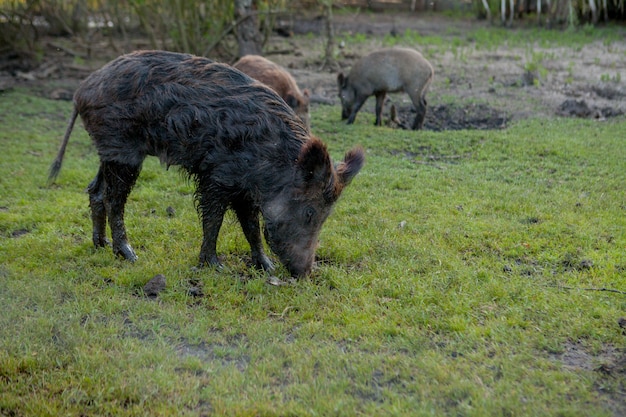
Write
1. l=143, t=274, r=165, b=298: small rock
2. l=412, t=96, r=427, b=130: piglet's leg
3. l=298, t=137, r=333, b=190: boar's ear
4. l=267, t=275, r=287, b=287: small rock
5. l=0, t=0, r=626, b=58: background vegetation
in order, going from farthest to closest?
l=0, t=0, r=626, b=58: background vegetation → l=412, t=96, r=427, b=130: piglet's leg → l=267, t=275, r=287, b=287: small rock → l=143, t=274, r=165, b=298: small rock → l=298, t=137, r=333, b=190: boar's ear

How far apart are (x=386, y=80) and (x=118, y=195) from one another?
272 inches

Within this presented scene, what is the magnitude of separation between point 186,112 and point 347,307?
2.08m

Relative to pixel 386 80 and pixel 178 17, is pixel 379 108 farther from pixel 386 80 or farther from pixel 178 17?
pixel 178 17

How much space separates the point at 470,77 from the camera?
14.7m

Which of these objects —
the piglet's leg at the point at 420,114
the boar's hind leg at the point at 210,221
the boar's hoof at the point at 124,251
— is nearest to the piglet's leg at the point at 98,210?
the boar's hoof at the point at 124,251

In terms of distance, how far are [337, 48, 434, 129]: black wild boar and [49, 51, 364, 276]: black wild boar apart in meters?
6.17

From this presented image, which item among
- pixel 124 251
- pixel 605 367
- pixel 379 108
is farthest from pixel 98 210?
pixel 379 108

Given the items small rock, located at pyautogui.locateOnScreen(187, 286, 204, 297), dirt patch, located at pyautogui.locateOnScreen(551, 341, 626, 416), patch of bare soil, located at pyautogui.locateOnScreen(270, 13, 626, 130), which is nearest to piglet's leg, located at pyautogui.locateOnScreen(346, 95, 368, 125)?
patch of bare soil, located at pyautogui.locateOnScreen(270, 13, 626, 130)

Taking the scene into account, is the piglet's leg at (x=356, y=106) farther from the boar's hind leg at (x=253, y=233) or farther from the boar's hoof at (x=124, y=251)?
the boar's hoof at (x=124, y=251)

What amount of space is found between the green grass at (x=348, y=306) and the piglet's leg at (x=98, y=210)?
0.14m

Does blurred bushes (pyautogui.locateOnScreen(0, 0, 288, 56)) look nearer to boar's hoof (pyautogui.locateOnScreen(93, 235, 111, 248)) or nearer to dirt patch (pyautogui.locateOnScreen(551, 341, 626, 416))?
boar's hoof (pyautogui.locateOnScreen(93, 235, 111, 248))

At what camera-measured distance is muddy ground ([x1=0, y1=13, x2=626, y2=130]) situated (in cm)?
1207

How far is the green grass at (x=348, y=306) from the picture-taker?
4133mm

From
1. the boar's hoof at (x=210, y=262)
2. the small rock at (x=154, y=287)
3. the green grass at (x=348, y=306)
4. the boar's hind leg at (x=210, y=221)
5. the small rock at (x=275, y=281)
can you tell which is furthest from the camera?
the boar's hoof at (x=210, y=262)
